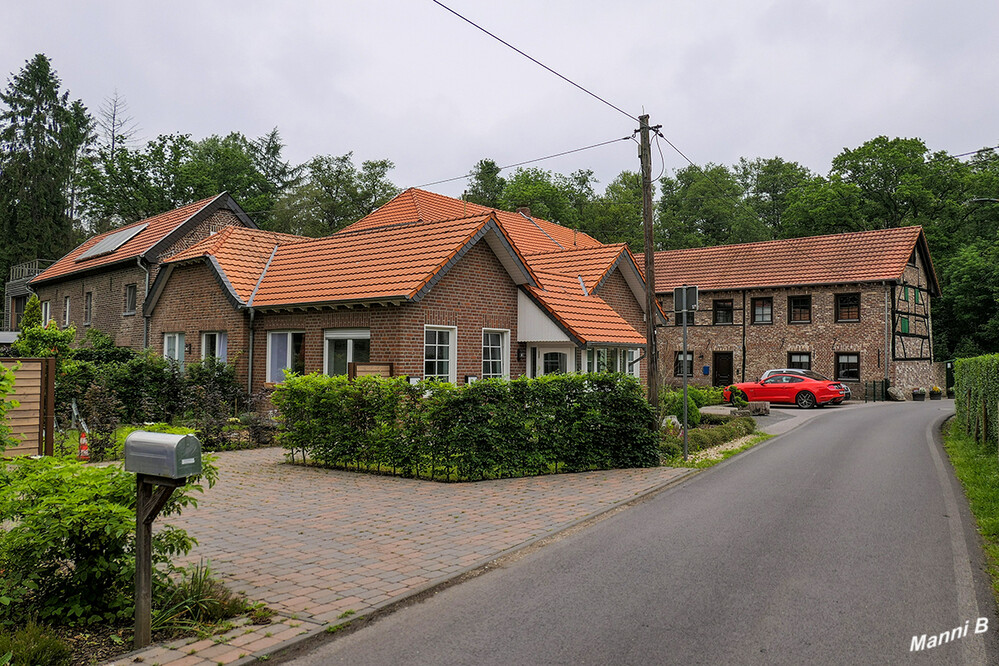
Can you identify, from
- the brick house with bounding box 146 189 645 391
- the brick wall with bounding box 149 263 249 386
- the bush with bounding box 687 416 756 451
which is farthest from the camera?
the brick wall with bounding box 149 263 249 386

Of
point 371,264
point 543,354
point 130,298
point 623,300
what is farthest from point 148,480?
point 130,298

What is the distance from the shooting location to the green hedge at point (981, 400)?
549 inches

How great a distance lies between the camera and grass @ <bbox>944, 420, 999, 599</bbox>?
7413 millimetres

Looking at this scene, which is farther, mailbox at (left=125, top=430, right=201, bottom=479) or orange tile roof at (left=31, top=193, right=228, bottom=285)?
orange tile roof at (left=31, top=193, right=228, bottom=285)

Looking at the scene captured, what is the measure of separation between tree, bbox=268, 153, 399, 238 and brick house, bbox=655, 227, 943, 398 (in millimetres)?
20407

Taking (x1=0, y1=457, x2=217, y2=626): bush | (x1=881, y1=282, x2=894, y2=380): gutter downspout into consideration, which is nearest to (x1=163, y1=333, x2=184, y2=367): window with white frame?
(x1=0, y1=457, x2=217, y2=626): bush

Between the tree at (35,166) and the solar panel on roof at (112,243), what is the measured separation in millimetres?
21558

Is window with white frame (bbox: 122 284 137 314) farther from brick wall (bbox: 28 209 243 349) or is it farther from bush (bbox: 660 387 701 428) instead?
bush (bbox: 660 387 701 428)

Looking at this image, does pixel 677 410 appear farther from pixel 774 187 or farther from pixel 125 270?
pixel 774 187

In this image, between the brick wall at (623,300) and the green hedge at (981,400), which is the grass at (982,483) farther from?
the brick wall at (623,300)

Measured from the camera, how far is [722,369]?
141 ft

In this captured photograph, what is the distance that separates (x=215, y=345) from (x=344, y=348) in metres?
4.83

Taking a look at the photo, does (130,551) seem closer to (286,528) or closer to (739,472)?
(286,528)

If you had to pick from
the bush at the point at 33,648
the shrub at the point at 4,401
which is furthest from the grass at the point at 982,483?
the shrub at the point at 4,401
